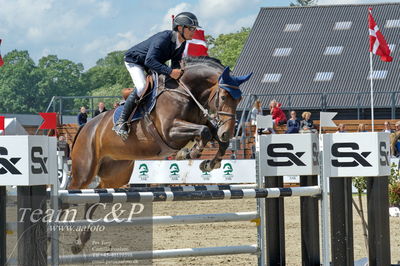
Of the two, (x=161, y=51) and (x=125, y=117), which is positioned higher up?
(x=161, y=51)

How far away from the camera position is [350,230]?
4527 mm

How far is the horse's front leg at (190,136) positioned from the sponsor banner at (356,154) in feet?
6.19

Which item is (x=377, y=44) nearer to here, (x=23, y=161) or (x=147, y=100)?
(x=147, y=100)

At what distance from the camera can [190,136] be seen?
6.50 metres

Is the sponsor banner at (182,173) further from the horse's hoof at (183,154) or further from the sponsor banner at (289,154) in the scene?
the sponsor banner at (289,154)

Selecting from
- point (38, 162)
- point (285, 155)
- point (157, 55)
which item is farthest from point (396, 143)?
point (38, 162)

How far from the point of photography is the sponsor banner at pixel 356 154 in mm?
4461

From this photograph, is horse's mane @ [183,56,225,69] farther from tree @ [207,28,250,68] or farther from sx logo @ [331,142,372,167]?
tree @ [207,28,250,68]

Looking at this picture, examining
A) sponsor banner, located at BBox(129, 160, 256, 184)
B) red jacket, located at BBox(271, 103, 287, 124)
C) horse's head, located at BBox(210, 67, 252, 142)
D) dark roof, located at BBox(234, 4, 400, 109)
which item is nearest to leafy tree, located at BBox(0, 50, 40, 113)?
dark roof, located at BBox(234, 4, 400, 109)

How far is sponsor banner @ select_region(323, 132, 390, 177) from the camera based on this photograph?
446 centimetres

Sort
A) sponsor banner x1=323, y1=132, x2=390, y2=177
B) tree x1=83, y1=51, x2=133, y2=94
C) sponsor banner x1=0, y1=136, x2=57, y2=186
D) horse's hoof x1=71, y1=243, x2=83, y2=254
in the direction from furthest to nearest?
1. tree x1=83, y1=51, x2=133, y2=94
2. horse's hoof x1=71, y1=243, x2=83, y2=254
3. sponsor banner x1=323, y1=132, x2=390, y2=177
4. sponsor banner x1=0, y1=136, x2=57, y2=186

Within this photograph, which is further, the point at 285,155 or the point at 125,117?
the point at 125,117

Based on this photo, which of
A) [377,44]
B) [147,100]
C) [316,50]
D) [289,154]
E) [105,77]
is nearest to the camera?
[289,154]

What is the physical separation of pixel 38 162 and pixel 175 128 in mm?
3039
